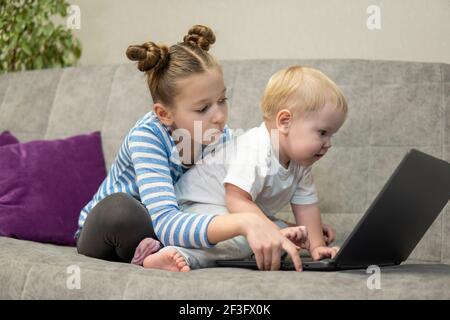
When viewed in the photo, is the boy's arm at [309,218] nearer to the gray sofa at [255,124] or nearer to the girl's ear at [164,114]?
the gray sofa at [255,124]

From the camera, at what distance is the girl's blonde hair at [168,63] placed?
161 centimetres

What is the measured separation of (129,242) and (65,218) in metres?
0.57

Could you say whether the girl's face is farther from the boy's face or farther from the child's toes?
the child's toes

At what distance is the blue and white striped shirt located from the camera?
1469mm

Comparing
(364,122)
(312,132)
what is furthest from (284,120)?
(364,122)

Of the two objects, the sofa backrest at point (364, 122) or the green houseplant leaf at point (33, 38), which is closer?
the sofa backrest at point (364, 122)

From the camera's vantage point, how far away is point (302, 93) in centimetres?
157

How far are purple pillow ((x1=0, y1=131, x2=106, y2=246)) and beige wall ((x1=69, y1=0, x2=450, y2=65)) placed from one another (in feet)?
2.77

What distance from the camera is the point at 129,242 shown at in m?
1.56

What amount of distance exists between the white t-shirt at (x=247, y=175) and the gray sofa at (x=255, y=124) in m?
0.24

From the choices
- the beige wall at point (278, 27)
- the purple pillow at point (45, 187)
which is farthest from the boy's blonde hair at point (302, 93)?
the beige wall at point (278, 27)

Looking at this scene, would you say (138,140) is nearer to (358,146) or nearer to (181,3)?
(358,146)

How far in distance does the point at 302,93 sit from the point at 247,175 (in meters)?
0.22

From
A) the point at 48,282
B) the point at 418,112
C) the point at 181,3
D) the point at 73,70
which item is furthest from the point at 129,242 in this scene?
the point at 181,3
